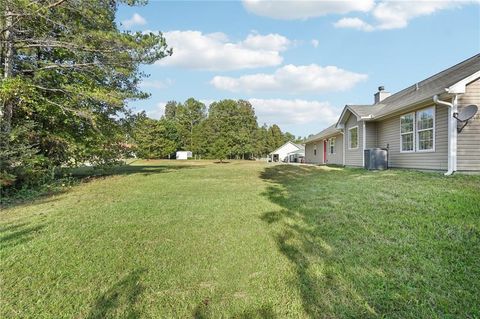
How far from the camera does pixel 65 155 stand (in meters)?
11.1

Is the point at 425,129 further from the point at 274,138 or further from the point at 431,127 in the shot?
the point at 274,138

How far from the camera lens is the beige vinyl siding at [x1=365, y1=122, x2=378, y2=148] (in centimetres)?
1445

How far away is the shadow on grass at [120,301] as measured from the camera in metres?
2.50

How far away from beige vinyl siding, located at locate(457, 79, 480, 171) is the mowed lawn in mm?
2990

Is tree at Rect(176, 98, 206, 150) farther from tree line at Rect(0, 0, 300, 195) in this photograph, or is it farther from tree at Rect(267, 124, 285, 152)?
tree line at Rect(0, 0, 300, 195)

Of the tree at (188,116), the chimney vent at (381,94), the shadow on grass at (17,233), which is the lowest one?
the shadow on grass at (17,233)

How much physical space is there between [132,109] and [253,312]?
493 inches

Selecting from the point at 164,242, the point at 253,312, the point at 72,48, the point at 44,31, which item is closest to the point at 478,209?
the point at 253,312

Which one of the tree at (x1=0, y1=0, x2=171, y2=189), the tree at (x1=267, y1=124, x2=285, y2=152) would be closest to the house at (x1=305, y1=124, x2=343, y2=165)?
the tree at (x1=0, y1=0, x2=171, y2=189)

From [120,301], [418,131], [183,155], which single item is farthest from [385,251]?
[183,155]

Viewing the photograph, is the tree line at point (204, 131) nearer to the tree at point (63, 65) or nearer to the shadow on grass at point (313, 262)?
the tree at point (63, 65)

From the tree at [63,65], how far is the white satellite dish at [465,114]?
9.47 m

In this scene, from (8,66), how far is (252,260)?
9477 mm

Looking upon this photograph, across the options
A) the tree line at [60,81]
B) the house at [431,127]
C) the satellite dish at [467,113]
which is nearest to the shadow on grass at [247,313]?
the tree line at [60,81]
